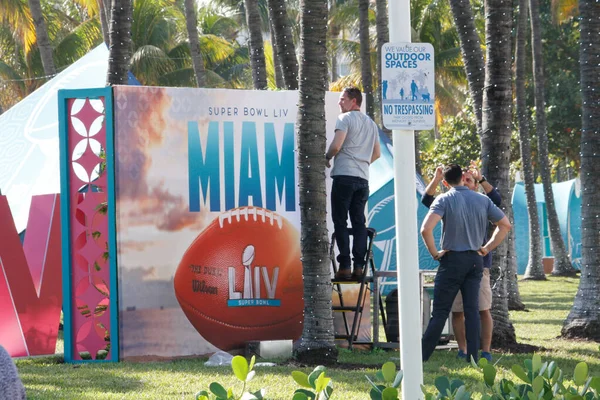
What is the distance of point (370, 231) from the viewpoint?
448 inches

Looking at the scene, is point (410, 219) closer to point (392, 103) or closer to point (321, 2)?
point (392, 103)

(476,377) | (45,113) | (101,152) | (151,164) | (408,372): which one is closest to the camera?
(408,372)

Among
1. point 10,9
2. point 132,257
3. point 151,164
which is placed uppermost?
point 10,9

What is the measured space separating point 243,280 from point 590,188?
445 centimetres

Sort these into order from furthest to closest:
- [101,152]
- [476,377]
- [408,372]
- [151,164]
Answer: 1. [101,152]
2. [151,164]
3. [476,377]
4. [408,372]

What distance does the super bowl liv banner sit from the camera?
10758mm

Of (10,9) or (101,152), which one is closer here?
(101,152)

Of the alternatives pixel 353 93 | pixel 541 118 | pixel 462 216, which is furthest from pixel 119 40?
pixel 541 118

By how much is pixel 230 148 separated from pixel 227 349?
2.15 meters

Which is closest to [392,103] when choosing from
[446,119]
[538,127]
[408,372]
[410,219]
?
[410,219]

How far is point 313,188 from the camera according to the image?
33.4ft

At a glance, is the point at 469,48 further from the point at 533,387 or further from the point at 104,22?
the point at 104,22

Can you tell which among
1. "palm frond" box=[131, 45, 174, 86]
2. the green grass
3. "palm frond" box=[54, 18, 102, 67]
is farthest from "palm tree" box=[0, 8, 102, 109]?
the green grass

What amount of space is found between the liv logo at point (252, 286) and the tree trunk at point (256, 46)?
8.57 m
